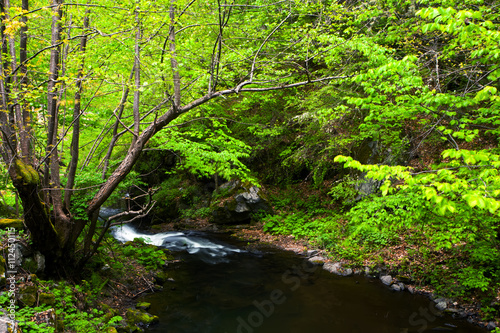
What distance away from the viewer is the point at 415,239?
8383 mm

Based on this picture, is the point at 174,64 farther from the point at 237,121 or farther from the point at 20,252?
the point at 20,252

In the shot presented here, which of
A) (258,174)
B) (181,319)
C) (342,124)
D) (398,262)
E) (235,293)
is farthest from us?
(258,174)

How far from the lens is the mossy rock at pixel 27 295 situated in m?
4.22

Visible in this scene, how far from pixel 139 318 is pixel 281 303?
127 inches

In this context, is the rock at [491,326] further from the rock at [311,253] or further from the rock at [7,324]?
the rock at [7,324]

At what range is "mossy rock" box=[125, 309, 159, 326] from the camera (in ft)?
18.4

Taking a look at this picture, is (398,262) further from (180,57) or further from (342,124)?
(180,57)

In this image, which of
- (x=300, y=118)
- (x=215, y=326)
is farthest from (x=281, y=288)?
(x=300, y=118)

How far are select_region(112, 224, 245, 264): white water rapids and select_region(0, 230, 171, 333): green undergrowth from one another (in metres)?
2.13

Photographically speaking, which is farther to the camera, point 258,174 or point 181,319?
point 258,174

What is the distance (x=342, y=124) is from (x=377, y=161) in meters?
1.97

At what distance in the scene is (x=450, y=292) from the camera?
20.9 ft

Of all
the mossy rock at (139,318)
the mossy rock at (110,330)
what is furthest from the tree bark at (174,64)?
the mossy rock at (139,318)

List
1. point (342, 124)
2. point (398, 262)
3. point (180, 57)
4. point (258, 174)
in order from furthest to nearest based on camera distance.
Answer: point (258, 174)
point (342, 124)
point (398, 262)
point (180, 57)
